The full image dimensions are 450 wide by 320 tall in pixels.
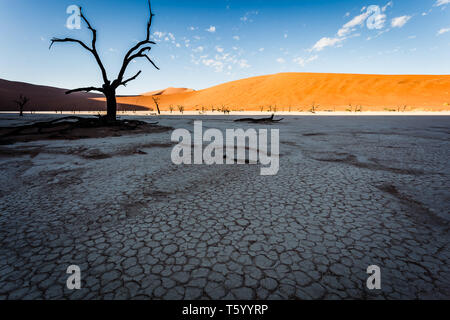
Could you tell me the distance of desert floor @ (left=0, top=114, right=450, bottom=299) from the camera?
1.18 m

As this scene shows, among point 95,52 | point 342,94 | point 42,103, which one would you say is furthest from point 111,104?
point 42,103

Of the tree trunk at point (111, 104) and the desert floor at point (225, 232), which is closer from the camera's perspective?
the desert floor at point (225, 232)

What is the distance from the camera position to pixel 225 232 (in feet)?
5.50

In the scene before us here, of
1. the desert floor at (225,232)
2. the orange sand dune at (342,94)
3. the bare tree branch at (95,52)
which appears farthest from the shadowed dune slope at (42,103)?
the desert floor at (225,232)

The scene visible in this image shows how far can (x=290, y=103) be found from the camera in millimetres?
33688

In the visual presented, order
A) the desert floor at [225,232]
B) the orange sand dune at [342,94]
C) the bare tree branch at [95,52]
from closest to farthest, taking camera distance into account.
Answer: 1. the desert floor at [225,232]
2. the bare tree branch at [95,52]
3. the orange sand dune at [342,94]

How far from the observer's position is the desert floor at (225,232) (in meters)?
1.18
